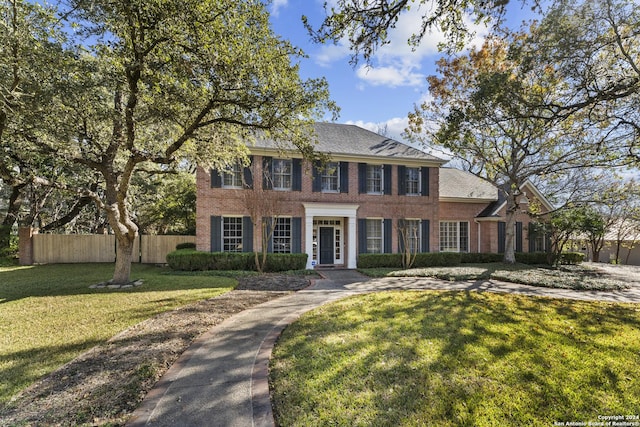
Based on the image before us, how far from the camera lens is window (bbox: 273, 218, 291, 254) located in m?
14.5

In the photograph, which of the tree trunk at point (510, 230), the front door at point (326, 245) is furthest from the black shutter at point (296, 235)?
the tree trunk at point (510, 230)

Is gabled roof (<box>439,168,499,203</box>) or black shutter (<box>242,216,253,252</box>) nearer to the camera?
black shutter (<box>242,216,253,252</box>)

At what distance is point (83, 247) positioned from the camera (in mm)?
16766

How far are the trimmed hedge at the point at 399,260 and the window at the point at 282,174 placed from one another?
5.06 metres

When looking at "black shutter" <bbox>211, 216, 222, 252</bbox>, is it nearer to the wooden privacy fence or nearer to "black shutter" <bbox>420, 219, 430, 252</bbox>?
the wooden privacy fence

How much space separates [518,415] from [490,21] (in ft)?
20.6

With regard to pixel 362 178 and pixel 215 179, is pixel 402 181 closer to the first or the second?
pixel 362 178

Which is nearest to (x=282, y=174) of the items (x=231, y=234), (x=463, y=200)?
(x=231, y=234)

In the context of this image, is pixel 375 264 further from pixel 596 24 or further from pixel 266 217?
pixel 596 24

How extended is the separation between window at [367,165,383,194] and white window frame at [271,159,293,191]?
4.13 m

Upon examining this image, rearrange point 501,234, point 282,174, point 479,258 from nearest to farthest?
point 282,174
point 479,258
point 501,234

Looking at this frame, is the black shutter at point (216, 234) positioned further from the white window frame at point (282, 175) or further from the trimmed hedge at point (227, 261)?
the white window frame at point (282, 175)

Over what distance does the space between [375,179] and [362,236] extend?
3.10 meters

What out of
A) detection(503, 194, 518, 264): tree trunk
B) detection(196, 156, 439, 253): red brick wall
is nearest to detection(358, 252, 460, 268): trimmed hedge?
detection(196, 156, 439, 253): red brick wall
